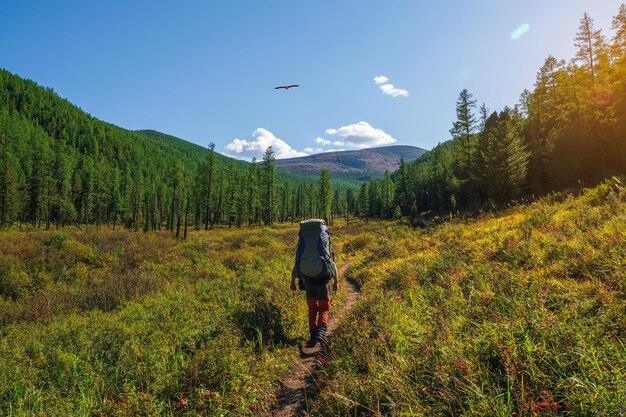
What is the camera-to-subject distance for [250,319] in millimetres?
6539

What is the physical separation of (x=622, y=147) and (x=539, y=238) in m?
25.8

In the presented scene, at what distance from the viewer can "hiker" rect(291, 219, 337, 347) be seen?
239 inches

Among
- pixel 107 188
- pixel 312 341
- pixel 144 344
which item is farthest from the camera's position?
pixel 107 188

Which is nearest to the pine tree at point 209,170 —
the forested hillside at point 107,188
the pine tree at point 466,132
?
the forested hillside at point 107,188

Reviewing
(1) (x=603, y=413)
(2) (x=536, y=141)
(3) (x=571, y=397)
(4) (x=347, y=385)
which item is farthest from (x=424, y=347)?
(2) (x=536, y=141)

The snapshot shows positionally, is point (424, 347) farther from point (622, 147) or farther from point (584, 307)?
point (622, 147)

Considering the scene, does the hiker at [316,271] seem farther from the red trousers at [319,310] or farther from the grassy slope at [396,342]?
the grassy slope at [396,342]

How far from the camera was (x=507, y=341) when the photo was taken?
321 centimetres

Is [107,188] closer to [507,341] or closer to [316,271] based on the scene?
[316,271]

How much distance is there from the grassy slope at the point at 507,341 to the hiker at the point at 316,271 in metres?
0.61

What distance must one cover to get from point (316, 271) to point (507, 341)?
3481mm

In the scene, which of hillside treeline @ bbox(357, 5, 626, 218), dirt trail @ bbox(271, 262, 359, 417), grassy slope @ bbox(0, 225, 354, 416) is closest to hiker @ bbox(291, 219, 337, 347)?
dirt trail @ bbox(271, 262, 359, 417)

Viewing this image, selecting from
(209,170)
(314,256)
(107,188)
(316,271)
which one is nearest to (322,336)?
(316,271)

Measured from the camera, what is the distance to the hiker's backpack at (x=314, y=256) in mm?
6059
